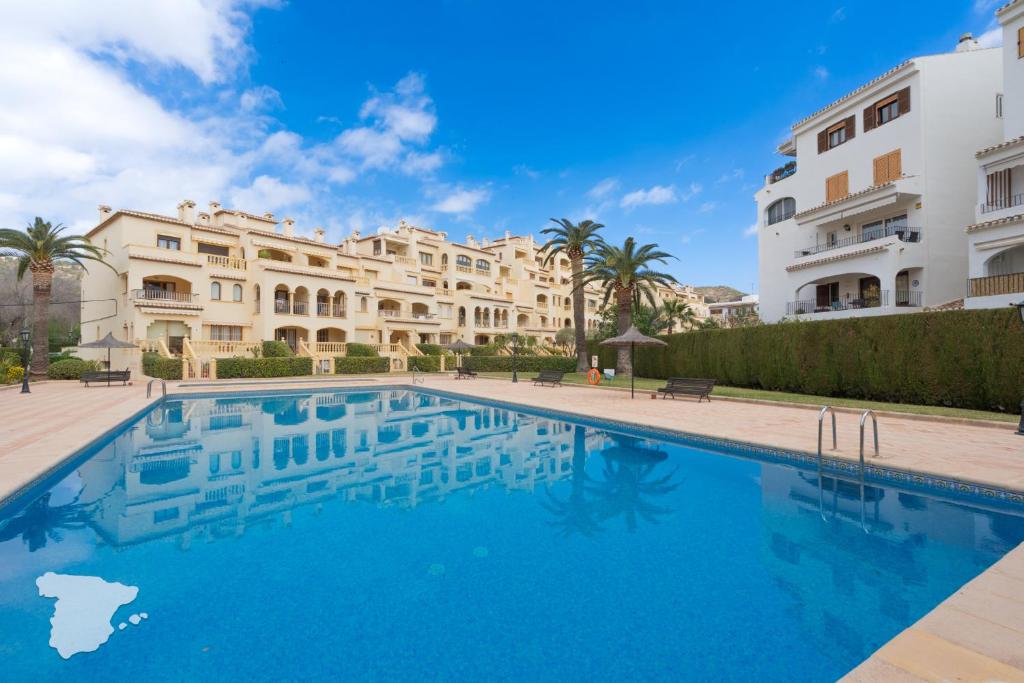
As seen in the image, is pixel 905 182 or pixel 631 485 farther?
pixel 905 182

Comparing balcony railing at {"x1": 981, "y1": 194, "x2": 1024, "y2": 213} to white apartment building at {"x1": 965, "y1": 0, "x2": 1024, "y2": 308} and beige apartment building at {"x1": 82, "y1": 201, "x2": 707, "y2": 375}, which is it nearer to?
white apartment building at {"x1": 965, "y1": 0, "x2": 1024, "y2": 308}

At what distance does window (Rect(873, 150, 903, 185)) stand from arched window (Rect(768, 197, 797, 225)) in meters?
5.79

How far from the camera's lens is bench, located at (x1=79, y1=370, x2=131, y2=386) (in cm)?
2411

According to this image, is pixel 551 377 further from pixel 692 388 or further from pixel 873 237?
pixel 873 237

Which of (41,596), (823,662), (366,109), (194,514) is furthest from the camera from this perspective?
(366,109)

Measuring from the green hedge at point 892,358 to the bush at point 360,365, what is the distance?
23226 millimetres

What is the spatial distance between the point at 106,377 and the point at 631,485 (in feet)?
91.7

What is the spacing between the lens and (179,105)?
25.0 meters

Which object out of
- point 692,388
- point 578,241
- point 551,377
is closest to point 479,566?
point 692,388

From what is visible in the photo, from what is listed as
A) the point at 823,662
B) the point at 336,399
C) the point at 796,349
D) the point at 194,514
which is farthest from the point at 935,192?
the point at 194,514

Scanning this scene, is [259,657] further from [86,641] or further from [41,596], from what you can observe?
[41,596]

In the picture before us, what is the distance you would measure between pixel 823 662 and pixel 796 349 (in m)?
19.8

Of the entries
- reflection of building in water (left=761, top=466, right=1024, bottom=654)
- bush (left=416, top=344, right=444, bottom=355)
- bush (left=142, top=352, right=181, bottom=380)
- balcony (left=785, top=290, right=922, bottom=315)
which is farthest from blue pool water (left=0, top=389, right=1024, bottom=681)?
bush (left=416, top=344, right=444, bottom=355)

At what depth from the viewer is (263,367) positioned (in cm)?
3017
